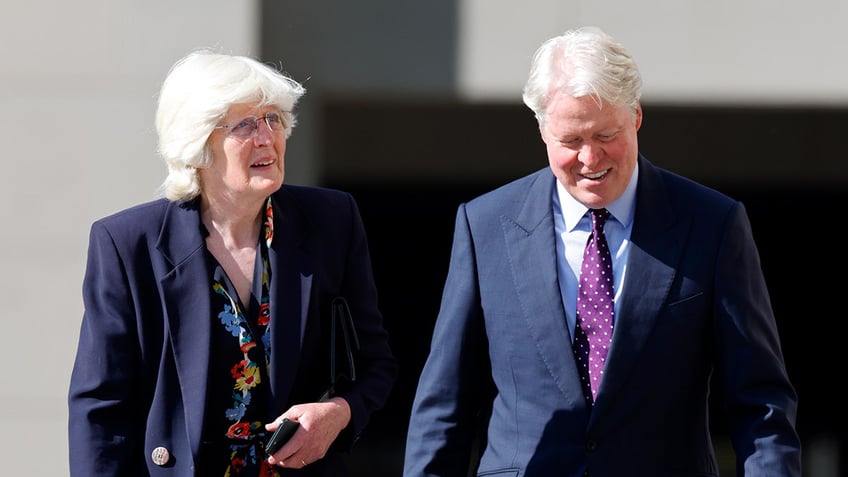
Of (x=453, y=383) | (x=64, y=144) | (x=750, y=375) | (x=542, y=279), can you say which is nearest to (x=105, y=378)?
(x=453, y=383)

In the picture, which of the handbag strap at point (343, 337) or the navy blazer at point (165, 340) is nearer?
the navy blazer at point (165, 340)

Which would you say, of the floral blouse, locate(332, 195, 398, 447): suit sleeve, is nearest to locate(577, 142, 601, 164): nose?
locate(332, 195, 398, 447): suit sleeve

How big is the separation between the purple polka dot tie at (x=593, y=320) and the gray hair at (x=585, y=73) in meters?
0.38

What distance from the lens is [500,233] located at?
3.35 meters

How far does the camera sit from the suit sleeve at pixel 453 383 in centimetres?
329

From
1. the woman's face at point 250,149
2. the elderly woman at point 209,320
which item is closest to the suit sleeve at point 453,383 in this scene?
the elderly woman at point 209,320

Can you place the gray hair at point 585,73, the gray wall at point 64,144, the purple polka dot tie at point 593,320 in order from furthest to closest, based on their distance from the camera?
the gray wall at point 64,144, the purple polka dot tie at point 593,320, the gray hair at point 585,73

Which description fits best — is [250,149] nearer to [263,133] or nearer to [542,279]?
[263,133]

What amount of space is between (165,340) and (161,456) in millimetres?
291

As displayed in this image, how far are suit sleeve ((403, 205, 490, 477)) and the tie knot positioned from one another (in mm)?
318

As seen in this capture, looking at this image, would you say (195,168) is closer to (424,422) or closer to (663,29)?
(424,422)

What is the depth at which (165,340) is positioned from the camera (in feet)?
11.0

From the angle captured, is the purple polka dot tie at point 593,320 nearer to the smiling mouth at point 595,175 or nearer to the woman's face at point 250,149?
the smiling mouth at point 595,175

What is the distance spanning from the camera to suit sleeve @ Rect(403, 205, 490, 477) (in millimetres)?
3287
